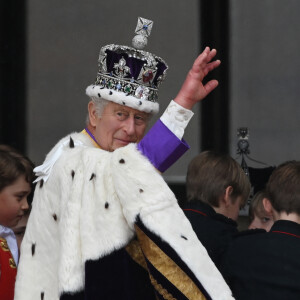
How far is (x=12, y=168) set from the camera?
318cm

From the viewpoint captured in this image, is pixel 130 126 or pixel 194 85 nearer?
pixel 194 85

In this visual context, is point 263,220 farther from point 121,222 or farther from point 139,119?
point 121,222

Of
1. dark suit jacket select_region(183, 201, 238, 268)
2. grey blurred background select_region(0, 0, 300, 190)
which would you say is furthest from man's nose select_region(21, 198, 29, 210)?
grey blurred background select_region(0, 0, 300, 190)

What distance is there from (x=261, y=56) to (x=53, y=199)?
2963 millimetres

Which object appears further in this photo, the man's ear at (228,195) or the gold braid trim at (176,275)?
the man's ear at (228,195)

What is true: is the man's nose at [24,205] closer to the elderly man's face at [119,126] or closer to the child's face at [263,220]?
the elderly man's face at [119,126]

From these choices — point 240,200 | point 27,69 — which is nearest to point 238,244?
point 240,200

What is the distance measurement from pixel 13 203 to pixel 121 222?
104 centimetres

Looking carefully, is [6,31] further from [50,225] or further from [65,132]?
[50,225]

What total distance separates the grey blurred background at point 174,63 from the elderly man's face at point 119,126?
260 cm

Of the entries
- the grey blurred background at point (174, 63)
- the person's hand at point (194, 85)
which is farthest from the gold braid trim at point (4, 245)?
the grey blurred background at point (174, 63)

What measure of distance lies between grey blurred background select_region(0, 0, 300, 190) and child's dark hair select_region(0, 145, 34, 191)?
6.50ft

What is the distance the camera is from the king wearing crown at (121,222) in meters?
2.15

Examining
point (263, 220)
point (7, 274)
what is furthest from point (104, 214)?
point (263, 220)
